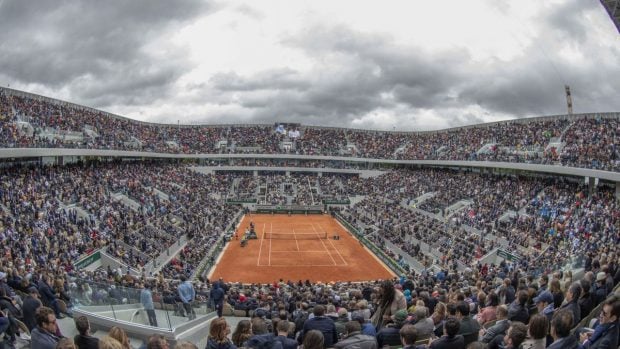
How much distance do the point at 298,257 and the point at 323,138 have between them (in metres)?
48.5

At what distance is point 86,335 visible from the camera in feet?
20.3

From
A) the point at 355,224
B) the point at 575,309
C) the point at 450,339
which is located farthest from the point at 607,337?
the point at 355,224

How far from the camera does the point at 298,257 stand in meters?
41.8

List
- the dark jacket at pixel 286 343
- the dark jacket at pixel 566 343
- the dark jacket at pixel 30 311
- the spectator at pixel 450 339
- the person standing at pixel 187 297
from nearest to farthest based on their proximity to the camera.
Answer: the dark jacket at pixel 566 343 < the spectator at pixel 450 339 < the dark jacket at pixel 286 343 < the dark jacket at pixel 30 311 < the person standing at pixel 187 297

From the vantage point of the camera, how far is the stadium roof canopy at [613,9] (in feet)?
44.3

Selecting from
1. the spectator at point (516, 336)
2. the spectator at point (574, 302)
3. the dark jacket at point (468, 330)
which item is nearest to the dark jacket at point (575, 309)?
the spectator at point (574, 302)

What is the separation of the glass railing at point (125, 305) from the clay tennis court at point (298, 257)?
72.9 ft

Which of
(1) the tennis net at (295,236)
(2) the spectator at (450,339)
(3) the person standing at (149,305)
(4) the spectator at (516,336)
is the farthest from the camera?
(1) the tennis net at (295,236)

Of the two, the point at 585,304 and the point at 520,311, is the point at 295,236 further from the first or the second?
the point at 585,304

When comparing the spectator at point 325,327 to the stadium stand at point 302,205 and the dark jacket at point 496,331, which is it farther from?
the dark jacket at point 496,331

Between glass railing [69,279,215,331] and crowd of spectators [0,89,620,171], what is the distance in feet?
95.6

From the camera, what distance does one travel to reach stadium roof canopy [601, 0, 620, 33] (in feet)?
44.3

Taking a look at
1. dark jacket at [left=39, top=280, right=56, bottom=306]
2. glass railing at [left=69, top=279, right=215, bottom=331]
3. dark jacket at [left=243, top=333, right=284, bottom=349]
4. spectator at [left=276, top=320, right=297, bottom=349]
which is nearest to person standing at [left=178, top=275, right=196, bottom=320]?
glass railing at [left=69, top=279, right=215, bottom=331]

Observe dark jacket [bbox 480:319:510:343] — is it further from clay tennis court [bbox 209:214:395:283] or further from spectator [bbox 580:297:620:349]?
clay tennis court [bbox 209:214:395:283]
